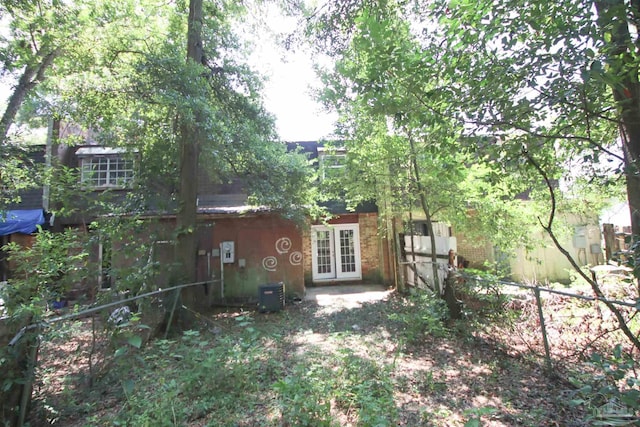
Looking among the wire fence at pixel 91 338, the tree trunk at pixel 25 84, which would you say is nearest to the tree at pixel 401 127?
the wire fence at pixel 91 338

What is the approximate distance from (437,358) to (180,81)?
22.3 ft

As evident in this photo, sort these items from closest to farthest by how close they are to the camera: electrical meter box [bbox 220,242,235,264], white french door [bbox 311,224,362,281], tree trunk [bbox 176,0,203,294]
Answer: tree trunk [bbox 176,0,203,294]
electrical meter box [bbox 220,242,235,264]
white french door [bbox 311,224,362,281]

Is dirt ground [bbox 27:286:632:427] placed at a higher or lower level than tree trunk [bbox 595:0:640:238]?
lower

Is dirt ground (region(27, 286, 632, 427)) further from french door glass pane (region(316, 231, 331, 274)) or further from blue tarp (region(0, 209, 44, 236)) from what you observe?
blue tarp (region(0, 209, 44, 236))

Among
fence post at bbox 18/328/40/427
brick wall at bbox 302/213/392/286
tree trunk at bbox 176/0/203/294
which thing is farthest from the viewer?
brick wall at bbox 302/213/392/286

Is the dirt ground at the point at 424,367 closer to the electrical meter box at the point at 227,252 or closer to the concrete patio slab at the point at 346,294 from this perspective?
the concrete patio slab at the point at 346,294

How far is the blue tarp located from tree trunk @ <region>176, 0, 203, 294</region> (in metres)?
6.94

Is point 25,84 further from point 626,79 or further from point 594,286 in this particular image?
point 594,286

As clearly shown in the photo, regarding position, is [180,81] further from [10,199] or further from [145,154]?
[10,199]

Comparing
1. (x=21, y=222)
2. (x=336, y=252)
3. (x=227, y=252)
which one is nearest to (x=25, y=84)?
(x=21, y=222)

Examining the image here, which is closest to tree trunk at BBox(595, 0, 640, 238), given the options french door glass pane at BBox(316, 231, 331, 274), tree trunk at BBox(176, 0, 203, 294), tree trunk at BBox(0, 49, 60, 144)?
tree trunk at BBox(176, 0, 203, 294)

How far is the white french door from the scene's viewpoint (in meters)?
13.3

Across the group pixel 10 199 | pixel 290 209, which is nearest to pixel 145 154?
pixel 10 199

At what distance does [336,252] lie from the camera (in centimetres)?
1334
